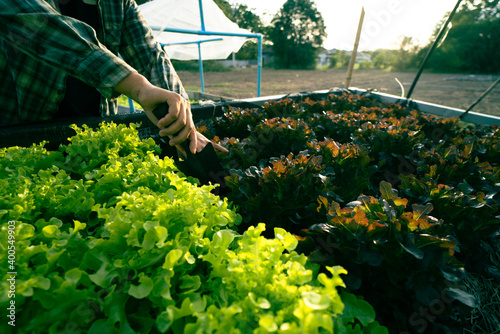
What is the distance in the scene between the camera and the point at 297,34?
138 ft

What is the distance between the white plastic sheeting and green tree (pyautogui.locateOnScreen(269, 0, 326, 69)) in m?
29.6

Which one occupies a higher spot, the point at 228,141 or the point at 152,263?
the point at 152,263

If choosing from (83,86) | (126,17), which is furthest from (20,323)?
(126,17)

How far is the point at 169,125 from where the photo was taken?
1.36 metres

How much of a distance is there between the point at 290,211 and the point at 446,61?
3376cm

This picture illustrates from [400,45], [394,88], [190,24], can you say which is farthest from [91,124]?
[400,45]

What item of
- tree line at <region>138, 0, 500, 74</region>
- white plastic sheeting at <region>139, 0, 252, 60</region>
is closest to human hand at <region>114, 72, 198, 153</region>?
white plastic sheeting at <region>139, 0, 252, 60</region>

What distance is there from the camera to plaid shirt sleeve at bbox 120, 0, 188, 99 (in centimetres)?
224

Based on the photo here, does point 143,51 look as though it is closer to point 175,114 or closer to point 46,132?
point 46,132

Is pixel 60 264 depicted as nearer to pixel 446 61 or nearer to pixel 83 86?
pixel 83 86

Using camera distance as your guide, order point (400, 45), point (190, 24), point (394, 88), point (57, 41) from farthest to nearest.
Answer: point (400, 45), point (394, 88), point (190, 24), point (57, 41)

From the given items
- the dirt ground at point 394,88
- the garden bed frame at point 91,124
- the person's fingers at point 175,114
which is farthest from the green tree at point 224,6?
the person's fingers at point 175,114

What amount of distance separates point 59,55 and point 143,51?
1.16 meters

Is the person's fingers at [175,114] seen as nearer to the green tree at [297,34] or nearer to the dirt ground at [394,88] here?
the dirt ground at [394,88]
